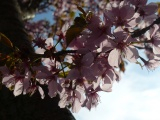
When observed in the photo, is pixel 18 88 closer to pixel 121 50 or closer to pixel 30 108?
pixel 30 108

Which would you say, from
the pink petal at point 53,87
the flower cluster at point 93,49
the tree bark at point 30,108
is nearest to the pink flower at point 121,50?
the flower cluster at point 93,49

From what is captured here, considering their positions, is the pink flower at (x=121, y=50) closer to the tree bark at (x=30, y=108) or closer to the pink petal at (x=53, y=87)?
the pink petal at (x=53, y=87)

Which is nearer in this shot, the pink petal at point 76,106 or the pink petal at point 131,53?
the pink petal at point 131,53

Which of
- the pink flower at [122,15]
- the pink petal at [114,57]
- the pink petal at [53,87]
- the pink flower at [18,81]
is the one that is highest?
the pink flower at [122,15]

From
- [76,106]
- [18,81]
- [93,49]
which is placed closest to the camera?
[93,49]

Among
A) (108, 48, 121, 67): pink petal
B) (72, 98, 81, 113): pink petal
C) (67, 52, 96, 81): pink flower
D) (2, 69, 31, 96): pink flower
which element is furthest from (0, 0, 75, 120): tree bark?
(108, 48, 121, 67): pink petal

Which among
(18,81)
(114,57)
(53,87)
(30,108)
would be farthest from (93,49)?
(30,108)

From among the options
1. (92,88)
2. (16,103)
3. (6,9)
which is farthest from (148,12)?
(6,9)

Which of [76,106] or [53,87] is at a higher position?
[53,87]
